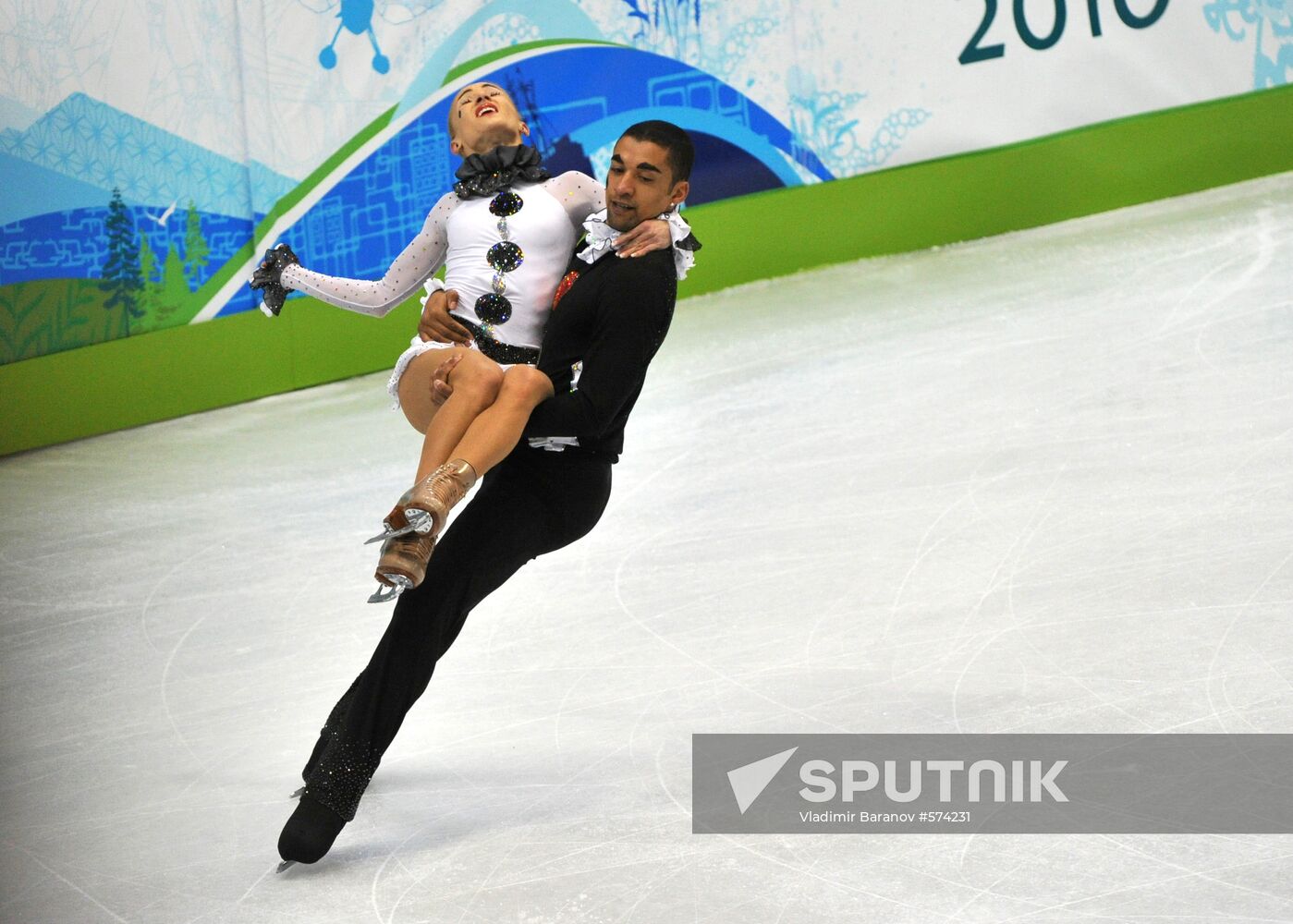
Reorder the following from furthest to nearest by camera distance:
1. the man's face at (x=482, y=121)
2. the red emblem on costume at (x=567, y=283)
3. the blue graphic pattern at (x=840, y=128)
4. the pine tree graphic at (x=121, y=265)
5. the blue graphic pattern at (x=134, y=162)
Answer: the blue graphic pattern at (x=840, y=128)
the pine tree graphic at (x=121, y=265)
the blue graphic pattern at (x=134, y=162)
the man's face at (x=482, y=121)
the red emblem on costume at (x=567, y=283)

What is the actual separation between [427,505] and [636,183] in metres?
0.71

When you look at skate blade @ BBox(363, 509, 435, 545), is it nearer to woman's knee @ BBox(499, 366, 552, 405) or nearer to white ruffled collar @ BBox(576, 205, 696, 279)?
woman's knee @ BBox(499, 366, 552, 405)

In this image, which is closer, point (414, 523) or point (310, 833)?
point (414, 523)

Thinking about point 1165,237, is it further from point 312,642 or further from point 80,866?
point 80,866

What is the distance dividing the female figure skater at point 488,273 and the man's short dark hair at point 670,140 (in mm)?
101

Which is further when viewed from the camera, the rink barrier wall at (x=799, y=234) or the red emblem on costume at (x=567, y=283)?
the rink barrier wall at (x=799, y=234)

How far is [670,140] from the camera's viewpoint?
2.96 metres

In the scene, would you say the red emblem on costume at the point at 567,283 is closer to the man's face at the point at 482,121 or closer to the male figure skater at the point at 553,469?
the male figure skater at the point at 553,469

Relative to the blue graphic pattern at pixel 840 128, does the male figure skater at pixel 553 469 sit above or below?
below

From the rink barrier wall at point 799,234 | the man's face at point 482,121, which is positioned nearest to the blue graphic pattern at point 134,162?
the rink barrier wall at point 799,234

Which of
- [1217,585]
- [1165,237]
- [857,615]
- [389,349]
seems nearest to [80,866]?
[857,615]

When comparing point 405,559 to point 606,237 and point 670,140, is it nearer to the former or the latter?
point 606,237

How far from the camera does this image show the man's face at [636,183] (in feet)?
9.70

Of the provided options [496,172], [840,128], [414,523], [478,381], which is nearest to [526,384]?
[478,381]
